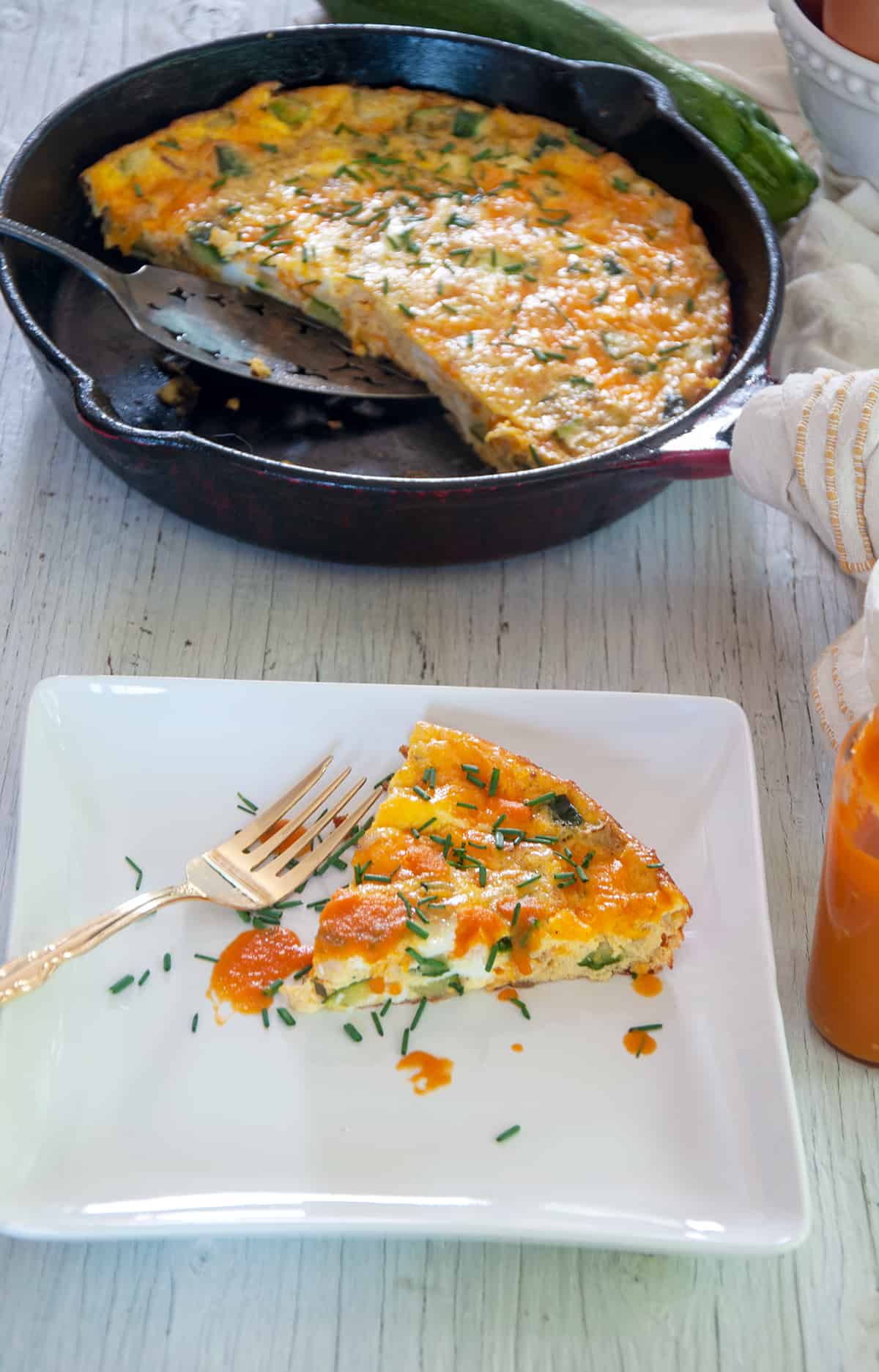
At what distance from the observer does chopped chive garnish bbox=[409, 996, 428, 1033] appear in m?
1.53

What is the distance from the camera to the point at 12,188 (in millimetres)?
2354

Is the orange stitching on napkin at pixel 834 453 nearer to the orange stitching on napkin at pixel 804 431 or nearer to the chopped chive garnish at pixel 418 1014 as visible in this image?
the orange stitching on napkin at pixel 804 431

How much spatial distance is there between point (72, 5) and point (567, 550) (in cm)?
212

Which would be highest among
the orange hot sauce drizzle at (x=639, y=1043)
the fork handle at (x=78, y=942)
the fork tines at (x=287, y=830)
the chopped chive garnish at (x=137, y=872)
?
the fork handle at (x=78, y=942)

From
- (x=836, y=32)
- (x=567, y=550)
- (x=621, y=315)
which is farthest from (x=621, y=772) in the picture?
(x=836, y=32)

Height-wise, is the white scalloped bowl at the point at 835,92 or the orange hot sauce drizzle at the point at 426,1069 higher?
the white scalloped bowl at the point at 835,92

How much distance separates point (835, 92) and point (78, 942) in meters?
1.97

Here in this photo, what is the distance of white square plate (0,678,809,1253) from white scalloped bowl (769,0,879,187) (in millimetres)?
1314

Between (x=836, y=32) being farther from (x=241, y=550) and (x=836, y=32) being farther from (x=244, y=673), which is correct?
(x=244, y=673)

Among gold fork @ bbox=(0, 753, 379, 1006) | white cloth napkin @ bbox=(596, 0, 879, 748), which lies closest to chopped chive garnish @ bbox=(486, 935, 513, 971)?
gold fork @ bbox=(0, 753, 379, 1006)

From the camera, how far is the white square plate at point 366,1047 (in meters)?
1.35

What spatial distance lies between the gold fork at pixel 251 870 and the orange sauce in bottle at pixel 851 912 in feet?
1.84

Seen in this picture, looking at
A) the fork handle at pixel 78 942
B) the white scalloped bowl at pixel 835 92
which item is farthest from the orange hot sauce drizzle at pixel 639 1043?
the white scalloped bowl at pixel 835 92

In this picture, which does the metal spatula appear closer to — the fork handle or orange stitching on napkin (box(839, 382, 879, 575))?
orange stitching on napkin (box(839, 382, 879, 575))
